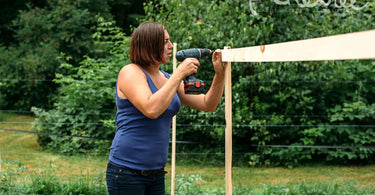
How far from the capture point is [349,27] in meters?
6.28

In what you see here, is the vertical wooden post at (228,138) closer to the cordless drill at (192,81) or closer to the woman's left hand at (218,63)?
the woman's left hand at (218,63)

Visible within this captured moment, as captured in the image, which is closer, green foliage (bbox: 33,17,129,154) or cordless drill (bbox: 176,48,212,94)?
cordless drill (bbox: 176,48,212,94)

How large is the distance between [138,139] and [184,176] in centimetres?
237

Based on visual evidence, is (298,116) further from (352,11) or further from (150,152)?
(150,152)

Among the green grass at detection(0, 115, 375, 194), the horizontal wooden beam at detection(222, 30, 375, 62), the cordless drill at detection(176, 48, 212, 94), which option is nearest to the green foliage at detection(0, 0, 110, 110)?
the green grass at detection(0, 115, 375, 194)

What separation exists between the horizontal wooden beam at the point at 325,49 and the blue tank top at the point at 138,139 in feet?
1.71

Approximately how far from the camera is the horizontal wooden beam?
3.65 feet

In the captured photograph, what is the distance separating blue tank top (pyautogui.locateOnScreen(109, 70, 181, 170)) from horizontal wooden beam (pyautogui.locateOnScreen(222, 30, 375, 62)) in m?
0.52

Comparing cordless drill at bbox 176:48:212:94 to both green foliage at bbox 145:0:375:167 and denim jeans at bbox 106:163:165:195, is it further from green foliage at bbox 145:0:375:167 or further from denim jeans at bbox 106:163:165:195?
green foliage at bbox 145:0:375:167

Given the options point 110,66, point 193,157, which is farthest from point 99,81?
point 193,157

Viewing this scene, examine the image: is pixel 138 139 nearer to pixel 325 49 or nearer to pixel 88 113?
pixel 325 49

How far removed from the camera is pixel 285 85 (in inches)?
262

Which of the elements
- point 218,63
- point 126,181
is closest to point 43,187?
point 126,181

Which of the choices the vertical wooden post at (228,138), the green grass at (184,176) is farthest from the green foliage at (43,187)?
the vertical wooden post at (228,138)
